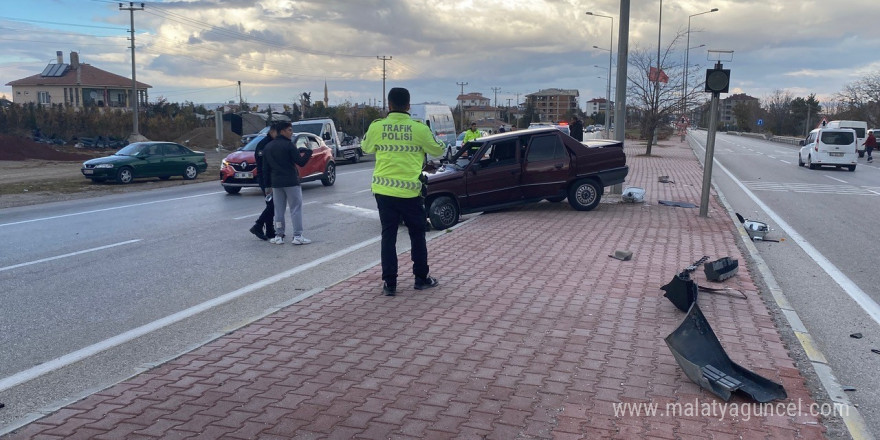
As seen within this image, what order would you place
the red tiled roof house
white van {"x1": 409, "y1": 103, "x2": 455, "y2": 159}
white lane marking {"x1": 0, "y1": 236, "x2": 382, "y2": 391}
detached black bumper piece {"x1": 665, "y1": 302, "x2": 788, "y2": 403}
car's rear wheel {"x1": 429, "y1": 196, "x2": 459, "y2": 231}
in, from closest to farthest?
detached black bumper piece {"x1": 665, "y1": 302, "x2": 788, "y2": 403} → white lane marking {"x1": 0, "y1": 236, "x2": 382, "y2": 391} → car's rear wheel {"x1": 429, "y1": 196, "x2": 459, "y2": 231} → white van {"x1": 409, "y1": 103, "x2": 455, "y2": 159} → the red tiled roof house

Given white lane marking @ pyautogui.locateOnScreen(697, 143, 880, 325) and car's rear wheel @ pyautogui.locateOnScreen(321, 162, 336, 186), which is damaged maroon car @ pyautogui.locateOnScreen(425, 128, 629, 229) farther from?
car's rear wheel @ pyautogui.locateOnScreen(321, 162, 336, 186)

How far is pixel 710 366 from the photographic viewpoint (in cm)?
476

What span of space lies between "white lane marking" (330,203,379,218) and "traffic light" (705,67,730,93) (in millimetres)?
6711

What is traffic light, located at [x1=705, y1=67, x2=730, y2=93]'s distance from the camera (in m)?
12.5

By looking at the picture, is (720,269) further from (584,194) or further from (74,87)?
(74,87)

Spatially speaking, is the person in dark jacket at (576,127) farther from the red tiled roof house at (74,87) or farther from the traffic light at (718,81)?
the red tiled roof house at (74,87)

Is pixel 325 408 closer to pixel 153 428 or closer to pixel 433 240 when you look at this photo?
pixel 153 428

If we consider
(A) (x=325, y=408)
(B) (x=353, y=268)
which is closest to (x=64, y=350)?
(A) (x=325, y=408)

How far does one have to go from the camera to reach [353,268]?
9008mm

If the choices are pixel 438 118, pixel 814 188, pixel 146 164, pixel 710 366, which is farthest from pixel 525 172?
pixel 438 118

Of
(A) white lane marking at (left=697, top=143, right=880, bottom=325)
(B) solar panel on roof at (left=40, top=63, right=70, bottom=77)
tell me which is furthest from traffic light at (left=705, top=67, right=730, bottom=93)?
(B) solar panel on roof at (left=40, top=63, right=70, bottom=77)

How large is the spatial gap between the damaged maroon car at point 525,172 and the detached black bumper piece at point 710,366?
7.79 meters

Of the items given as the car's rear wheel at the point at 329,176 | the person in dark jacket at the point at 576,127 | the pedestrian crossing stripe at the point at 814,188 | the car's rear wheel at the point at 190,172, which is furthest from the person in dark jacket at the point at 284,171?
the car's rear wheel at the point at 190,172

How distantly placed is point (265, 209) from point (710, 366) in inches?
322
